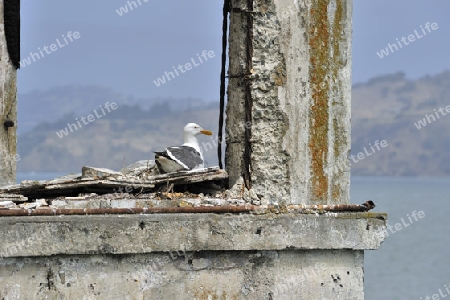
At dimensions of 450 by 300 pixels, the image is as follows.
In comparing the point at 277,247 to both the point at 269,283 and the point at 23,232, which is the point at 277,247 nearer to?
the point at 269,283

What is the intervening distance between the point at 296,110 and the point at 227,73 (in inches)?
23.8

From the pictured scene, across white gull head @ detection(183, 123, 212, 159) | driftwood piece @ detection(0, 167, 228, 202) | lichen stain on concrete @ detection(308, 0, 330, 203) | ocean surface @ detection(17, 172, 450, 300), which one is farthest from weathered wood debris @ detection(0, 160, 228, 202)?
ocean surface @ detection(17, 172, 450, 300)

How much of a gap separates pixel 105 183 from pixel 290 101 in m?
1.34

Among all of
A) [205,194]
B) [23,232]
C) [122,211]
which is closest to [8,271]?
[23,232]

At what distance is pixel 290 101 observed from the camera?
715 cm

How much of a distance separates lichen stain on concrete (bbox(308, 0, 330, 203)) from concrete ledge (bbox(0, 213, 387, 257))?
0.38 m

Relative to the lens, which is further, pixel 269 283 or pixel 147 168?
pixel 147 168

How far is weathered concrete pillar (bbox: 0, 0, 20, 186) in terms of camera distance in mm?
9203

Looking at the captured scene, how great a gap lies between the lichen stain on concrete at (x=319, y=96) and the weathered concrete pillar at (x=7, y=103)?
315cm

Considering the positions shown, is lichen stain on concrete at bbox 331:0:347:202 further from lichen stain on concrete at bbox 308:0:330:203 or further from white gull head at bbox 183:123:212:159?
white gull head at bbox 183:123:212:159

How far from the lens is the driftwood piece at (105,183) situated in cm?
709

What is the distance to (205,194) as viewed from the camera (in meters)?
7.31

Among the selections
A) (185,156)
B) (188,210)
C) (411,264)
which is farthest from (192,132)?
(411,264)

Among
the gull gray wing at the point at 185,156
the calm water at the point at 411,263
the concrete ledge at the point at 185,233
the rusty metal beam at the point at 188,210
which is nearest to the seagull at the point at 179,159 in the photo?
the gull gray wing at the point at 185,156
